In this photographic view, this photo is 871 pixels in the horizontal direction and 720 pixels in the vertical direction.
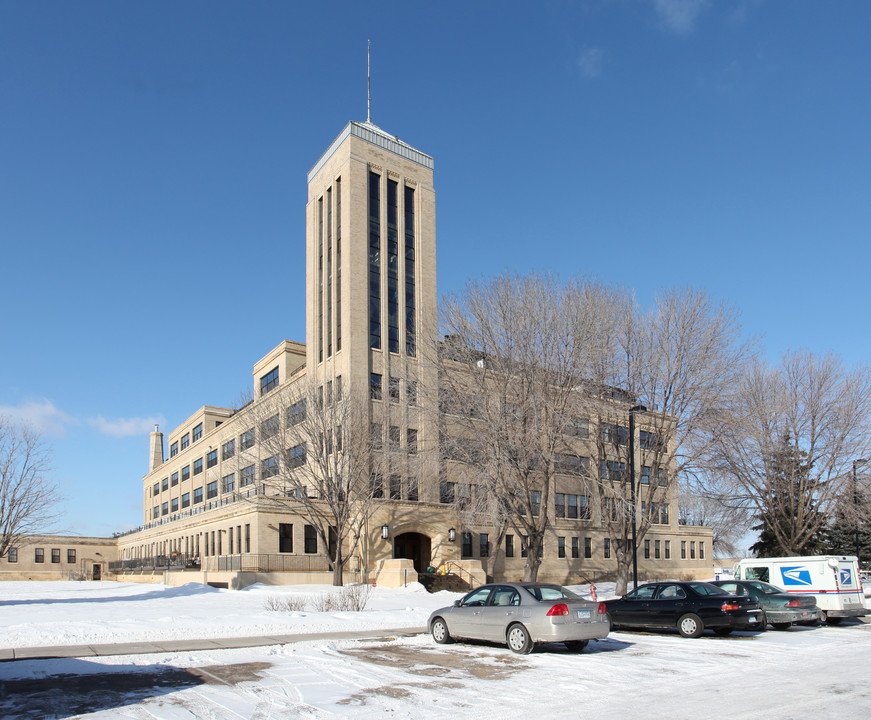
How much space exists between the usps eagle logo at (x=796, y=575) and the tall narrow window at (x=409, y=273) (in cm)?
2570

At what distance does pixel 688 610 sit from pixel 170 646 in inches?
465

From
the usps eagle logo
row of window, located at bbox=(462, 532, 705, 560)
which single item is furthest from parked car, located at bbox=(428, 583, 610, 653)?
row of window, located at bbox=(462, 532, 705, 560)

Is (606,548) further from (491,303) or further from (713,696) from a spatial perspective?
(713,696)

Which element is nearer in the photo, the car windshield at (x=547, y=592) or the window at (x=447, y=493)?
the car windshield at (x=547, y=592)

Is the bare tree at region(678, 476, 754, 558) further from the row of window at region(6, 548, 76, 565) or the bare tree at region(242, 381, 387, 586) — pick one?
the row of window at region(6, 548, 76, 565)

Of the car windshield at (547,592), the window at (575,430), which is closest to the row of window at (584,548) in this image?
the window at (575,430)

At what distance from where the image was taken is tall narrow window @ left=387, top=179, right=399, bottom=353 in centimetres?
4606

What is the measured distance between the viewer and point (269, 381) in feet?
196

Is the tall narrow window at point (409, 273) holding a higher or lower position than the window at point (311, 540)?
higher

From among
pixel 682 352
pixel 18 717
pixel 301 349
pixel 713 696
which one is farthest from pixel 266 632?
pixel 301 349

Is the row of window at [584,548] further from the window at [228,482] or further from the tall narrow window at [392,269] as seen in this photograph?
the window at [228,482]

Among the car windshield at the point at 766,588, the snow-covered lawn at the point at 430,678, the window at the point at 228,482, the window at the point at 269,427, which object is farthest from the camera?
the window at the point at 228,482

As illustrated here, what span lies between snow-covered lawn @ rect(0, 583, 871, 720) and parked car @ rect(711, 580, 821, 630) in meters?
0.63

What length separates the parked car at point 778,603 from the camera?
19.9 meters
